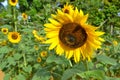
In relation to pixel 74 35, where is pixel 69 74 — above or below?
below

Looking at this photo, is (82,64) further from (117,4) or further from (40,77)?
(117,4)

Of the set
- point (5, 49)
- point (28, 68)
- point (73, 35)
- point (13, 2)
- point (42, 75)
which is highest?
point (73, 35)

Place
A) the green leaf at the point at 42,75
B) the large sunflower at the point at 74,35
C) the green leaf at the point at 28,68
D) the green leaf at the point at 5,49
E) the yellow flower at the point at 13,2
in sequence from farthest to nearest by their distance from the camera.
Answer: the yellow flower at the point at 13,2, the green leaf at the point at 5,49, the green leaf at the point at 28,68, the green leaf at the point at 42,75, the large sunflower at the point at 74,35

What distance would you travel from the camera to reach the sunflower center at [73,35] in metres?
1.48

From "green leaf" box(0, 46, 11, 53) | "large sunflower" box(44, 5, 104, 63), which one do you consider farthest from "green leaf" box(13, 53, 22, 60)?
"large sunflower" box(44, 5, 104, 63)

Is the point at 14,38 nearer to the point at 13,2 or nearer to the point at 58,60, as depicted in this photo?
the point at 13,2

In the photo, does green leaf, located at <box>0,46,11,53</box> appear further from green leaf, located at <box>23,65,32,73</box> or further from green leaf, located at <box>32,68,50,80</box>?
green leaf, located at <box>32,68,50,80</box>

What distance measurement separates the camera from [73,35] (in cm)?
148

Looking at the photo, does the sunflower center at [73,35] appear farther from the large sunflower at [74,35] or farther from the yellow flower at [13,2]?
the yellow flower at [13,2]

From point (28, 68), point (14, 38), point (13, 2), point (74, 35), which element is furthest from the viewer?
point (13, 2)

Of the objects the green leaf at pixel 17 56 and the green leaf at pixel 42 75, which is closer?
the green leaf at pixel 42 75

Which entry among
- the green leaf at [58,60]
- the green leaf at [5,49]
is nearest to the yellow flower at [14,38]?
the green leaf at [5,49]

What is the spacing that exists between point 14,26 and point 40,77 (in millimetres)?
2217

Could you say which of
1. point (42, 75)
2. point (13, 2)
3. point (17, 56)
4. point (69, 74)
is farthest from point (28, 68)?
point (69, 74)
